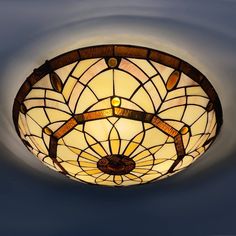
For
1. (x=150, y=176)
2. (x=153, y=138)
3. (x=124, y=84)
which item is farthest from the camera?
(x=150, y=176)

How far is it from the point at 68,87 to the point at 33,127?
0.73 ft

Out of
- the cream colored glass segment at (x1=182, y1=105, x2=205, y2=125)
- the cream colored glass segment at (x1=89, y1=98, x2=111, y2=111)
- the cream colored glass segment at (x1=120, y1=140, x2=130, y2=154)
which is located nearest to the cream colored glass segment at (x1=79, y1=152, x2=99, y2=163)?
the cream colored glass segment at (x1=120, y1=140, x2=130, y2=154)

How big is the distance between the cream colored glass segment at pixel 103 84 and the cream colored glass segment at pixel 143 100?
2.9 inches

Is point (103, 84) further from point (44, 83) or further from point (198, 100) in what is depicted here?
point (198, 100)

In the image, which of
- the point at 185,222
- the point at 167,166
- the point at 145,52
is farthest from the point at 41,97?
the point at 185,222

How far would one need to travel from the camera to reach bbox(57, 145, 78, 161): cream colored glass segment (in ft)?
5.45

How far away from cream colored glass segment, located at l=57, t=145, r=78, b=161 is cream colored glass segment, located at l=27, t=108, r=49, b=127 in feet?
0.33

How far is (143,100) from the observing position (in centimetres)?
150

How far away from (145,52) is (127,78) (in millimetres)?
105

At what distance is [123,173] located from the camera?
1.77m

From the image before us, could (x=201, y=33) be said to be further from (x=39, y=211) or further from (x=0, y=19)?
(x=39, y=211)

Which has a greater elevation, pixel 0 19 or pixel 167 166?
pixel 0 19

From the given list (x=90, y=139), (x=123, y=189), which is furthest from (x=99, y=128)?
(x=123, y=189)

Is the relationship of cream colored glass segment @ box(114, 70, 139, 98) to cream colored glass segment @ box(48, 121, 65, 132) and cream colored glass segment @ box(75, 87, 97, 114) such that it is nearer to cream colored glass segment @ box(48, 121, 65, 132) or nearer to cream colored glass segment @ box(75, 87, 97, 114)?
cream colored glass segment @ box(75, 87, 97, 114)
